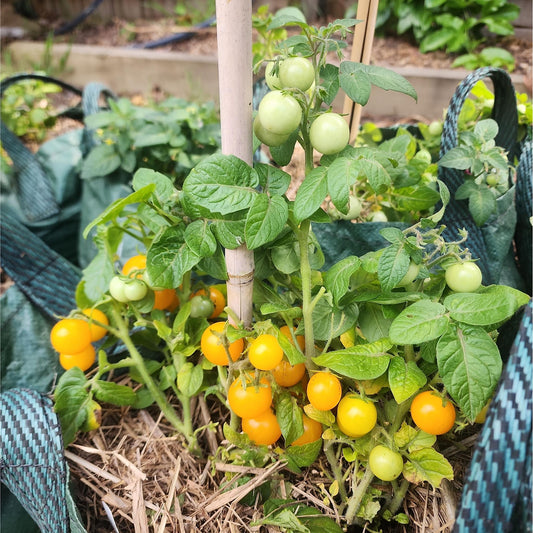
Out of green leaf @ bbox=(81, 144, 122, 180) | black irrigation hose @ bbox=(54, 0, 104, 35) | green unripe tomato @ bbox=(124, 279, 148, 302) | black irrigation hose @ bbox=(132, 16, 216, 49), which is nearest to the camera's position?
green unripe tomato @ bbox=(124, 279, 148, 302)

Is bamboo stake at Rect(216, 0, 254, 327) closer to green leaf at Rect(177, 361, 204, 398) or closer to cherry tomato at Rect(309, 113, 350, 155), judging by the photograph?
cherry tomato at Rect(309, 113, 350, 155)

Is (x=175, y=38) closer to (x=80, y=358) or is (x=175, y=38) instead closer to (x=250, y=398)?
(x=80, y=358)

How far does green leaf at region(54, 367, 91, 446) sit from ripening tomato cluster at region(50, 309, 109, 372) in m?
0.02

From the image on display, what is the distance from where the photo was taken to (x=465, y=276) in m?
0.55

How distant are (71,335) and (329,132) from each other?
50 centimetres

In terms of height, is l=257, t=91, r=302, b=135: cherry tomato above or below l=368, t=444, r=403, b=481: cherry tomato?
above

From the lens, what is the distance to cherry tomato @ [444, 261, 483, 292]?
544mm

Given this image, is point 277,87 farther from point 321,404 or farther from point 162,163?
point 162,163

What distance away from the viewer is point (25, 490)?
66 centimetres

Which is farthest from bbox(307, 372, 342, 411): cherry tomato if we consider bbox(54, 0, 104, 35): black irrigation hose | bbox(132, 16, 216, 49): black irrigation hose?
bbox(54, 0, 104, 35): black irrigation hose

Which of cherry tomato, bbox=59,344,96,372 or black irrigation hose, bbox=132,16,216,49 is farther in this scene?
black irrigation hose, bbox=132,16,216,49

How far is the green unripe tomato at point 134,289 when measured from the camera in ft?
2.27

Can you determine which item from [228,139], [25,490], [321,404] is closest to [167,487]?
[25,490]

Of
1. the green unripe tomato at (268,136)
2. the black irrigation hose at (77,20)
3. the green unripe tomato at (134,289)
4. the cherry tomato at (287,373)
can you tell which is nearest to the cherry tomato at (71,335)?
the green unripe tomato at (134,289)
